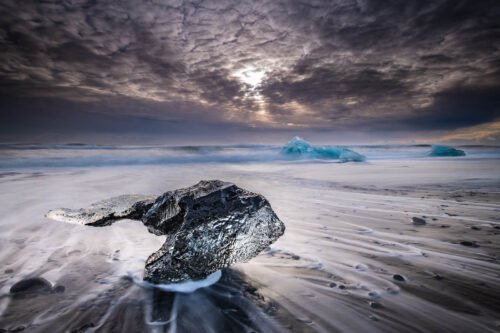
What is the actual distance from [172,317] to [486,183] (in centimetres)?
818

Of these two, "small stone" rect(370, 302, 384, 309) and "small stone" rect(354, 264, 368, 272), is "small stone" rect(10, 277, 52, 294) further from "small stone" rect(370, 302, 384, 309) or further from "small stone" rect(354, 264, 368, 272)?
"small stone" rect(354, 264, 368, 272)

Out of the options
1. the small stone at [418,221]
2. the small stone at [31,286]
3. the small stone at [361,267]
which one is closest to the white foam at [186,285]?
the small stone at [31,286]

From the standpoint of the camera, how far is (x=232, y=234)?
5.96 ft

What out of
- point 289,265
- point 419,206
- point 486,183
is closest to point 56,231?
point 289,265

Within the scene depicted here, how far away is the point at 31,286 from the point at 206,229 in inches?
50.6

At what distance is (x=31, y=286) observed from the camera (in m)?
1.75

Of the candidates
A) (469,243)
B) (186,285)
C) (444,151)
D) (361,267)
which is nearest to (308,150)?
(444,151)

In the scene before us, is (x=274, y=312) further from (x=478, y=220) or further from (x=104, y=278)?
(x=478, y=220)

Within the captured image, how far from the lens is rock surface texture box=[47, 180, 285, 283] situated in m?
1.73

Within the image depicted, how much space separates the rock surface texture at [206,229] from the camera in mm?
1728

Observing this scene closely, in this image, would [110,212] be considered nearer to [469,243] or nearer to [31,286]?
[31,286]

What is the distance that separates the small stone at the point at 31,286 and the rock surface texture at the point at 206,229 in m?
0.70

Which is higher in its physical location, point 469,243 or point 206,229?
point 206,229

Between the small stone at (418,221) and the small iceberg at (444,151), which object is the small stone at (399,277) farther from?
the small iceberg at (444,151)
